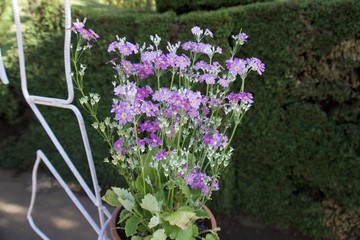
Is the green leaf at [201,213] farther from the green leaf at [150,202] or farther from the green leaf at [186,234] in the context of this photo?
the green leaf at [150,202]

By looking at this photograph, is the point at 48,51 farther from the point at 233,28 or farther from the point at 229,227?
the point at 229,227

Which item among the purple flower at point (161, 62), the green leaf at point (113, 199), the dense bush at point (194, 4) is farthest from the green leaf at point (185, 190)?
the dense bush at point (194, 4)

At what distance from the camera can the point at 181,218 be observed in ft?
4.22

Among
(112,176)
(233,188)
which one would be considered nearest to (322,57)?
(233,188)

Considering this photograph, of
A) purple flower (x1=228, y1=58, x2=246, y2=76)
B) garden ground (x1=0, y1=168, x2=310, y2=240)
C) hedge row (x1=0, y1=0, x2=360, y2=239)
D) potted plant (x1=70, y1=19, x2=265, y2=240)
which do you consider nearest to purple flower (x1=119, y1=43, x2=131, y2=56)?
potted plant (x1=70, y1=19, x2=265, y2=240)

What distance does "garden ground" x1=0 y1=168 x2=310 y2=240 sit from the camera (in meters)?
3.00

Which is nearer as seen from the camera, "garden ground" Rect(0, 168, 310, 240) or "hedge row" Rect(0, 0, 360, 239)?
"hedge row" Rect(0, 0, 360, 239)

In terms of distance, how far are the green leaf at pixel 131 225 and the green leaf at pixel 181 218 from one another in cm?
12

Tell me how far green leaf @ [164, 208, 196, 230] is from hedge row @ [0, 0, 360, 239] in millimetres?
1516

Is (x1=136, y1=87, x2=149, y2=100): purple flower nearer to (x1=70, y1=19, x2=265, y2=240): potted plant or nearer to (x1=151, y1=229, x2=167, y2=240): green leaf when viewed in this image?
(x1=70, y1=19, x2=265, y2=240): potted plant

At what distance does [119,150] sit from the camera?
1349mm

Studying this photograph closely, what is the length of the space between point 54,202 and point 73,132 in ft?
2.02

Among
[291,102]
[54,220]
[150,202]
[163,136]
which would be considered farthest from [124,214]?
[54,220]

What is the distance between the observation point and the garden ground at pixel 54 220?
3.00m
